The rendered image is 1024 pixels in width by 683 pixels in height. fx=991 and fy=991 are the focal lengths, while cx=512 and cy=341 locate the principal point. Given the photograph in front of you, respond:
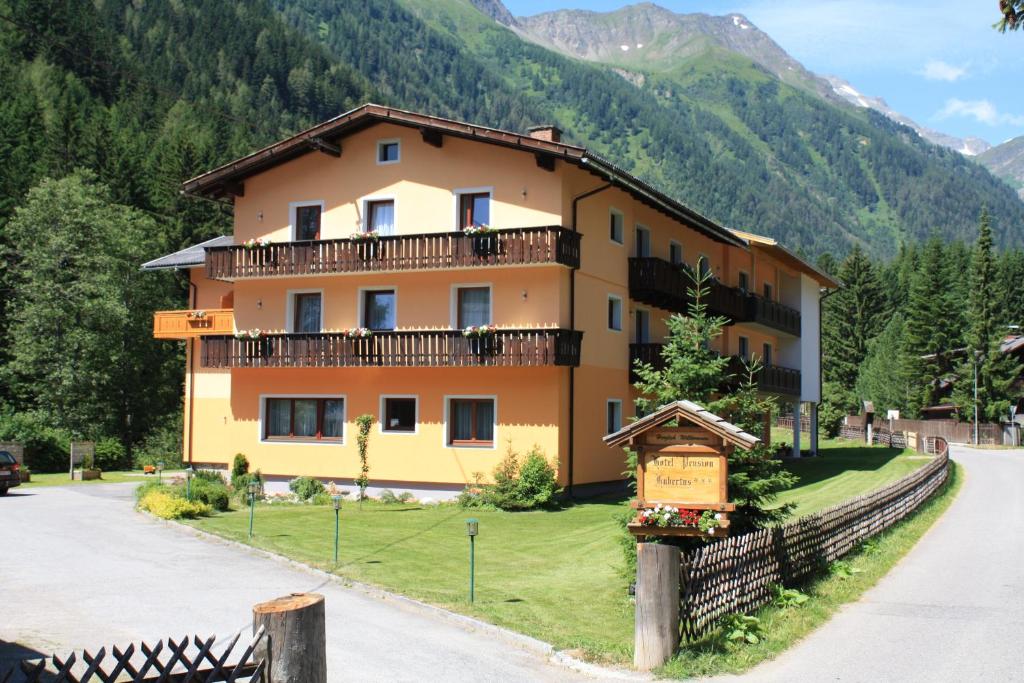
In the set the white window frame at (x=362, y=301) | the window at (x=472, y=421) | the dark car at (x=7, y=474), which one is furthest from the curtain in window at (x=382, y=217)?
the dark car at (x=7, y=474)

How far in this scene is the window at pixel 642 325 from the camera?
109 feet

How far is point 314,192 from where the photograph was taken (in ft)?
103

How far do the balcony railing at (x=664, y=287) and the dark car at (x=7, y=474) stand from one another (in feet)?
64.2

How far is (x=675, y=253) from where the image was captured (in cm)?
3562

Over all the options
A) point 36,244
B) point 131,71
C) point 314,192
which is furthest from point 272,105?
point 314,192

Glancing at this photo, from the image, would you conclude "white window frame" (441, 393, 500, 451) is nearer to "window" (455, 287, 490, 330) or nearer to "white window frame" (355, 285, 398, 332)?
"window" (455, 287, 490, 330)

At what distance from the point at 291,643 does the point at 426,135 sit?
24957mm

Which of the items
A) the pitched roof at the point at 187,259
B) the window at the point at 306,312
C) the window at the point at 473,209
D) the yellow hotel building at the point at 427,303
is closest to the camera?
the yellow hotel building at the point at 427,303

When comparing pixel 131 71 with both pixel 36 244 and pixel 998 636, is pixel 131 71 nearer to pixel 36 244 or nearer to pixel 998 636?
pixel 36 244

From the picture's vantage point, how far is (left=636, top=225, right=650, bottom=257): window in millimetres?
33084

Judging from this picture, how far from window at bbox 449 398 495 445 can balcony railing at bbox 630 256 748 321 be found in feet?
21.4

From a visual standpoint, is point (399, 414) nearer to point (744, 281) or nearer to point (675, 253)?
point (675, 253)

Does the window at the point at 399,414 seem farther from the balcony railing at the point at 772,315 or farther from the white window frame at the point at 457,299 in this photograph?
the balcony railing at the point at 772,315

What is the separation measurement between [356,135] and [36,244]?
26.1 metres
